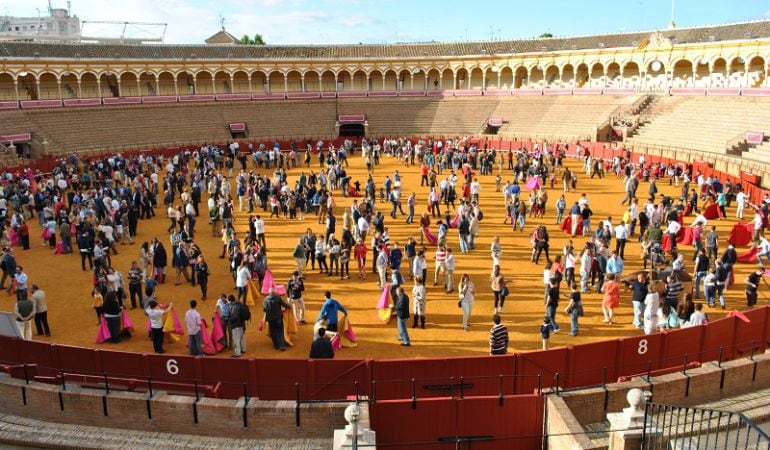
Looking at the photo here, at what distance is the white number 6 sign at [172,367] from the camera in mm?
10805

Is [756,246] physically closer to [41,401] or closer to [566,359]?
[566,359]

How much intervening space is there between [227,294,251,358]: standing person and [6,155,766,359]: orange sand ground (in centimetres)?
37

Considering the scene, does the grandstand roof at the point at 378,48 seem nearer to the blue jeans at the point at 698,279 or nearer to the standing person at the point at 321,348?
the blue jeans at the point at 698,279

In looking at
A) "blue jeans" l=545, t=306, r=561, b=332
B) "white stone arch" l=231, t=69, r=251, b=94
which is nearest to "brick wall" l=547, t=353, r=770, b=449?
"blue jeans" l=545, t=306, r=561, b=332

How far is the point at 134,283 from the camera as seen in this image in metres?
15.9

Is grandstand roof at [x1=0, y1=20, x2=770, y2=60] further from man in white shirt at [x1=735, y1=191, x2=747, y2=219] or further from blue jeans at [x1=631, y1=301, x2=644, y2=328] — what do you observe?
blue jeans at [x1=631, y1=301, x2=644, y2=328]

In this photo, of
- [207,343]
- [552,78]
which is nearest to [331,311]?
[207,343]

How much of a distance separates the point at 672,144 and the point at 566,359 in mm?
33910

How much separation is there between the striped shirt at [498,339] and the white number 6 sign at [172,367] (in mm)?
5563

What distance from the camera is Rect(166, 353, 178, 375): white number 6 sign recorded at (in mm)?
10805

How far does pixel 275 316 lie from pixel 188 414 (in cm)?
314

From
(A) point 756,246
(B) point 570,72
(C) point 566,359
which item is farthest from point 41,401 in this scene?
(B) point 570,72

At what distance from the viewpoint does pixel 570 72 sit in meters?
61.9

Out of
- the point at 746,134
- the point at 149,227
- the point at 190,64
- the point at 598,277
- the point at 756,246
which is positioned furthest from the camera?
the point at 190,64
